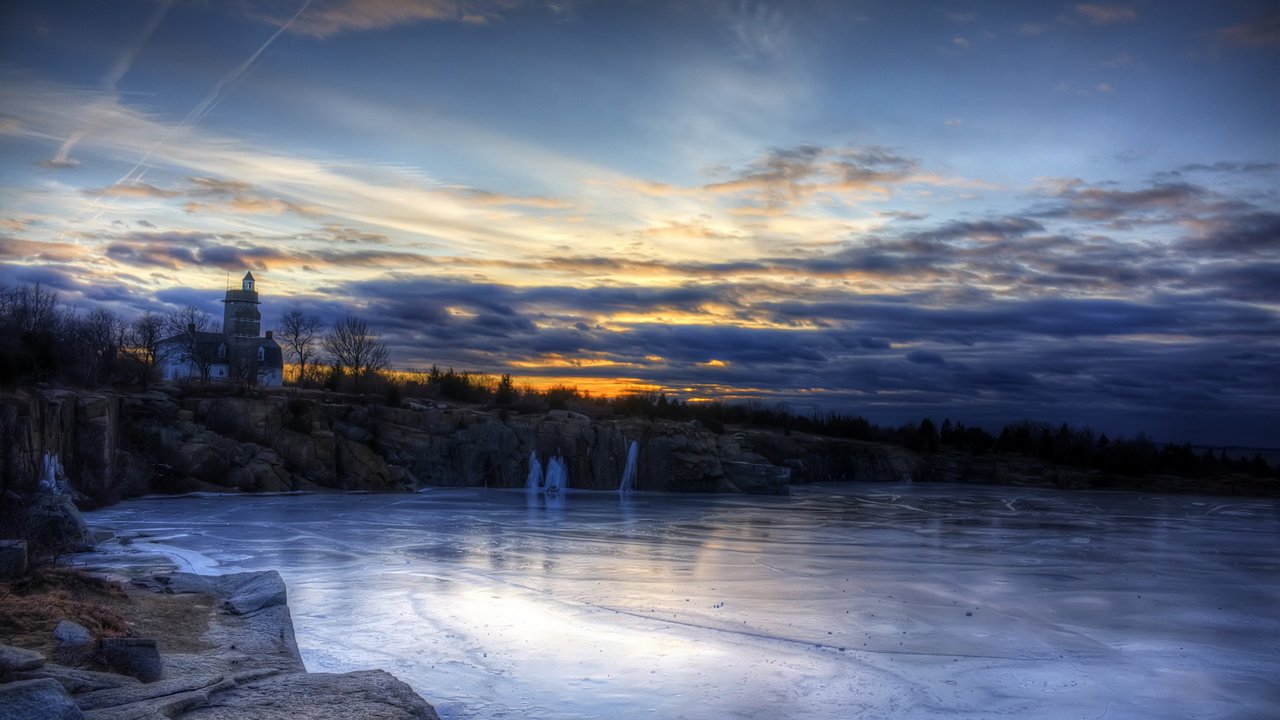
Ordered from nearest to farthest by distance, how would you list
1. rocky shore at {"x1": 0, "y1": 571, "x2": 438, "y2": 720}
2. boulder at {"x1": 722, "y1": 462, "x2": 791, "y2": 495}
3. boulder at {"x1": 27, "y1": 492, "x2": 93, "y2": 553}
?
1. rocky shore at {"x1": 0, "y1": 571, "x2": 438, "y2": 720}
2. boulder at {"x1": 27, "y1": 492, "x2": 93, "y2": 553}
3. boulder at {"x1": 722, "y1": 462, "x2": 791, "y2": 495}

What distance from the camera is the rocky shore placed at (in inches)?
247

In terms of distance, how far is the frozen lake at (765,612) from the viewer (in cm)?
886

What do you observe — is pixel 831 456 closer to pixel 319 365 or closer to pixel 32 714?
pixel 319 365

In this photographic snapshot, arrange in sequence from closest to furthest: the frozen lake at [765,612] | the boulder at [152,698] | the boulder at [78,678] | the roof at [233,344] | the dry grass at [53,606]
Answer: the boulder at [152,698]
the boulder at [78,678]
the dry grass at [53,606]
the frozen lake at [765,612]
the roof at [233,344]

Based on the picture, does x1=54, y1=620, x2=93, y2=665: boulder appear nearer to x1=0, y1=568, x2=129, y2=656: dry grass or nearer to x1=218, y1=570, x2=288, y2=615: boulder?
x1=0, y1=568, x2=129, y2=656: dry grass

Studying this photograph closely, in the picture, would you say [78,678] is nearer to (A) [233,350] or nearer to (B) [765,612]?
(B) [765,612]

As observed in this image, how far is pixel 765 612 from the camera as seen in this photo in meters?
12.8

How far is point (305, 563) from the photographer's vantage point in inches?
672

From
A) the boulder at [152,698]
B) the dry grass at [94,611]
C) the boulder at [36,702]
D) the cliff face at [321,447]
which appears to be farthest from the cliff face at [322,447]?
the boulder at [36,702]

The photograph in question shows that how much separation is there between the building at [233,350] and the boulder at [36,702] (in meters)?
58.5

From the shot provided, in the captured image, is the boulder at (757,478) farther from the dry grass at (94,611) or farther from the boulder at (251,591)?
the dry grass at (94,611)

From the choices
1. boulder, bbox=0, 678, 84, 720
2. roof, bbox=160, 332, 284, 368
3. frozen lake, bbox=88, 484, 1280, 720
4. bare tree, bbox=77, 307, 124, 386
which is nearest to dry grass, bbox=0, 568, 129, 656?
frozen lake, bbox=88, 484, 1280, 720

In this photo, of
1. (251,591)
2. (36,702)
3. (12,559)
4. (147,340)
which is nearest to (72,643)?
(36,702)

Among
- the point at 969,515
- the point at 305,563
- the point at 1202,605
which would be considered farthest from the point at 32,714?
the point at 969,515
